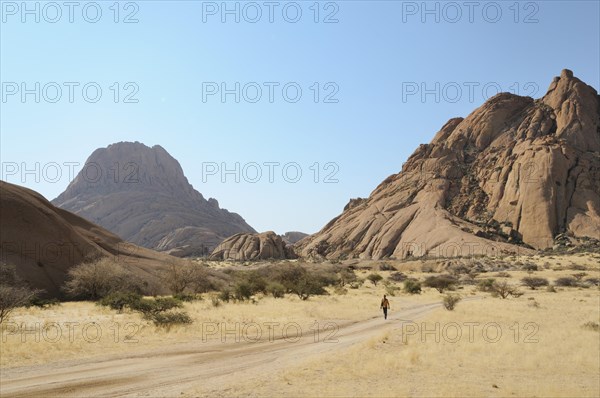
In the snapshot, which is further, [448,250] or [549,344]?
[448,250]

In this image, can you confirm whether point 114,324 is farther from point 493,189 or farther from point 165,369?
point 493,189

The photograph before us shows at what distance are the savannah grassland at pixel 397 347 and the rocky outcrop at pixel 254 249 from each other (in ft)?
250

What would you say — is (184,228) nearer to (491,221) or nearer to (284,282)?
(491,221)

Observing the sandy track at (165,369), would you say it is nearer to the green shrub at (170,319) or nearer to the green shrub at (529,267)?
the green shrub at (170,319)

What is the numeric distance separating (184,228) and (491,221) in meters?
108

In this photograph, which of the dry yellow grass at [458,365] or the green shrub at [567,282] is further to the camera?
the green shrub at [567,282]

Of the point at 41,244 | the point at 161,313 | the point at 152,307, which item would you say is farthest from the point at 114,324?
the point at 41,244

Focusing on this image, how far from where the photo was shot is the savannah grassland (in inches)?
524

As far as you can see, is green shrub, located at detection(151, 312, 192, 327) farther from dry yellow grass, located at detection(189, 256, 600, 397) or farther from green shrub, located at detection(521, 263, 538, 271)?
green shrub, located at detection(521, 263, 538, 271)

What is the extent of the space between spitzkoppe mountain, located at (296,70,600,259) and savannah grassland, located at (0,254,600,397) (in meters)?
62.5

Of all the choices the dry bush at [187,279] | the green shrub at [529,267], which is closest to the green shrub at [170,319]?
the dry bush at [187,279]

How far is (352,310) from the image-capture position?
34094 mm

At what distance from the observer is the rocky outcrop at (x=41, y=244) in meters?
37.2

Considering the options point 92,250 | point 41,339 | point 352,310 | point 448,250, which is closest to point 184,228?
point 448,250
